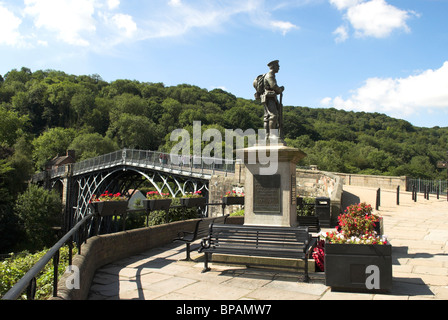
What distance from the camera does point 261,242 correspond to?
6.45 m

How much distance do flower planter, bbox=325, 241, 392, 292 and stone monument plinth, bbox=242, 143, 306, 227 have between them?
2442 millimetres

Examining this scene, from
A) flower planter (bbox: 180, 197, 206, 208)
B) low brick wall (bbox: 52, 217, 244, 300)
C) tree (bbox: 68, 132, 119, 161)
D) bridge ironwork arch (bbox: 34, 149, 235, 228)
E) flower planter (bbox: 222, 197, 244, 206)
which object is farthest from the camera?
tree (bbox: 68, 132, 119, 161)

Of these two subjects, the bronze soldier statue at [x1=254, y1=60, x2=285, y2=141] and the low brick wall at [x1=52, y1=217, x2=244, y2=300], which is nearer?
the low brick wall at [x1=52, y1=217, x2=244, y2=300]

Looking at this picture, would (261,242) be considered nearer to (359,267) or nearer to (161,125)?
(359,267)

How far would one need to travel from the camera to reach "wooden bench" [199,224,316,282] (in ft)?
19.9

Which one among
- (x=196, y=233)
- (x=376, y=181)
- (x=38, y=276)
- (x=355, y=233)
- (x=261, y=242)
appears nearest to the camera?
(x=355, y=233)

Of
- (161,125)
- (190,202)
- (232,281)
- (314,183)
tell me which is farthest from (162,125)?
(232,281)

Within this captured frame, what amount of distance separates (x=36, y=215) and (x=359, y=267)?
4276cm

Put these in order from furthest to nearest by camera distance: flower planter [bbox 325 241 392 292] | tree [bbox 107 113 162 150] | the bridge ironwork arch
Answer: tree [bbox 107 113 162 150], the bridge ironwork arch, flower planter [bbox 325 241 392 292]

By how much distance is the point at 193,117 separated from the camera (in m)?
94.6

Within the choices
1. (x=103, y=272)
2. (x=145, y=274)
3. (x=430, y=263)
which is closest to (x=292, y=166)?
(x=430, y=263)

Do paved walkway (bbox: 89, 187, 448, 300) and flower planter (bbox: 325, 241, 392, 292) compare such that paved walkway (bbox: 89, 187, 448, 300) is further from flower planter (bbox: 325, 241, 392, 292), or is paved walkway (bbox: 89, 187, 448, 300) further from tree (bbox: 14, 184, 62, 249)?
tree (bbox: 14, 184, 62, 249)

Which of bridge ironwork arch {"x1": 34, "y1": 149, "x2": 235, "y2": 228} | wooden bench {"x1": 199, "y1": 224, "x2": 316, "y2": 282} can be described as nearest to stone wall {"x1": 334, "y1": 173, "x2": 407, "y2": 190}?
bridge ironwork arch {"x1": 34, "y1": 149, "x2": 235, "y2": 228}
